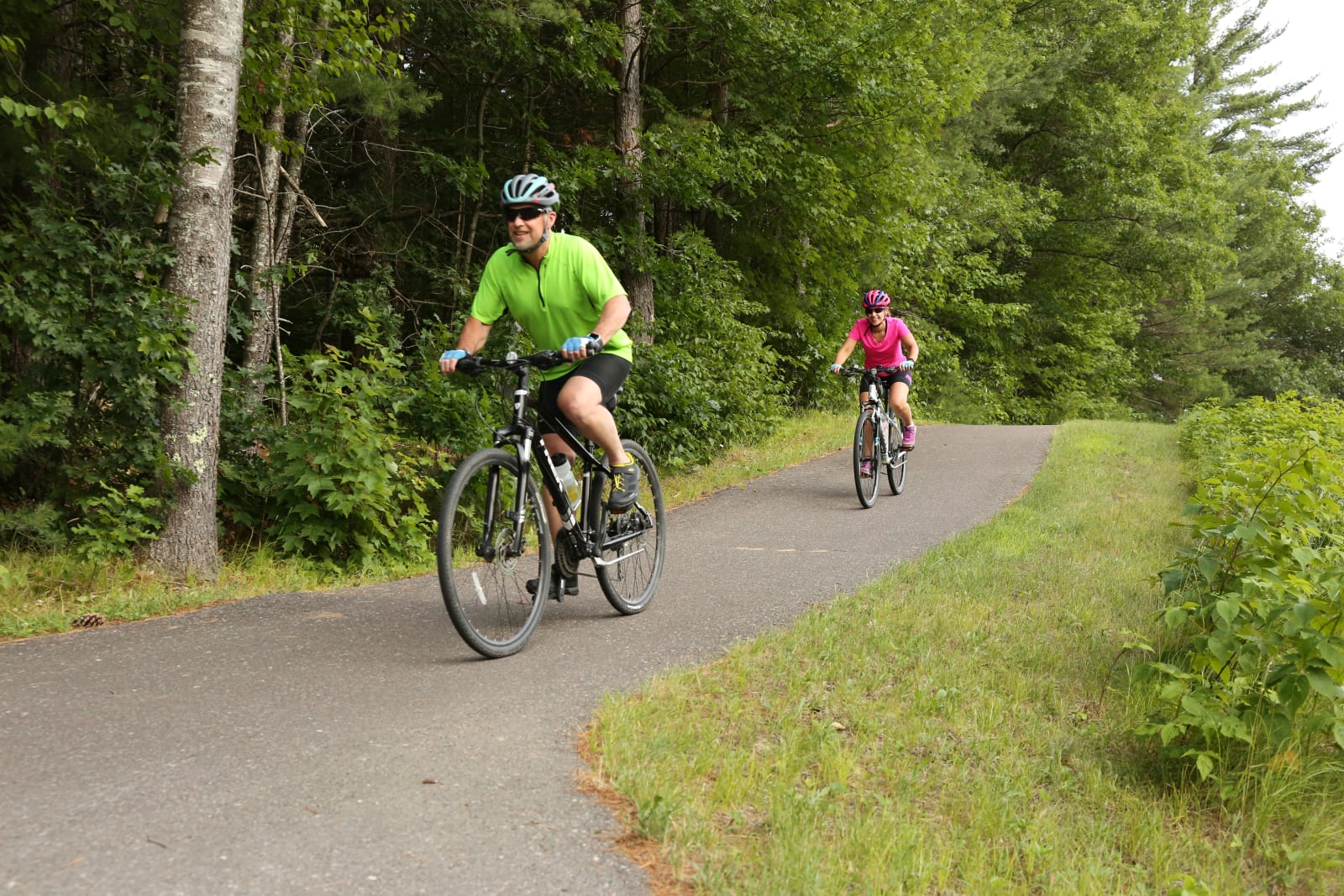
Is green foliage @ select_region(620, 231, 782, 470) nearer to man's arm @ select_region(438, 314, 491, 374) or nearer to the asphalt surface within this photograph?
the asphalt surface

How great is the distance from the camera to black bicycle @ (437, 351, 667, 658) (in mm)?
4512

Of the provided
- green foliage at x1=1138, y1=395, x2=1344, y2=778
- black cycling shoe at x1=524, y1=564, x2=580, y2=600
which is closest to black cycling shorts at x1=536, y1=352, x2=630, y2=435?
black cycling shoe at x1=524, y1=564, x2=580, y2=600

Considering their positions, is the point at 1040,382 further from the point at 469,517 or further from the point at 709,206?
the point at 469,517

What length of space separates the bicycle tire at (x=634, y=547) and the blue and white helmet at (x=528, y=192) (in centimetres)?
146

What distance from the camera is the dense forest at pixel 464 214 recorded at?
6.17 metres

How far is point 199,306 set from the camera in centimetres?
627

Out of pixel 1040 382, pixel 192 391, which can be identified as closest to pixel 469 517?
pixel 192 391

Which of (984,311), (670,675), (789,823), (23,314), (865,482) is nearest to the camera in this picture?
(789,823)

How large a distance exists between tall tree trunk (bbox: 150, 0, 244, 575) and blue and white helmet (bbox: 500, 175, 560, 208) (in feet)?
8.36

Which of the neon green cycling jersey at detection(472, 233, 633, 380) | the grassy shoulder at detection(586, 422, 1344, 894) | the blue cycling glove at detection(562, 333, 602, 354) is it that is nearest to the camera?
the grassy shoulder at detection(586, 422, 1344, 894)

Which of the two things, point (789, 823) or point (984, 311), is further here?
point (984, 311)

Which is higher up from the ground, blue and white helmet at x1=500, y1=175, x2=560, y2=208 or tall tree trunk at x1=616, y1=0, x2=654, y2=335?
tall tree trunk at x1=616, y1=0, x2=654, y2=335

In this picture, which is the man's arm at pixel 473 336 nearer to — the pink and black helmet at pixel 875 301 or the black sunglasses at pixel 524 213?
the black sunglasses at pixel 524 213

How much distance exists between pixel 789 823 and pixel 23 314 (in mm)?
5200
